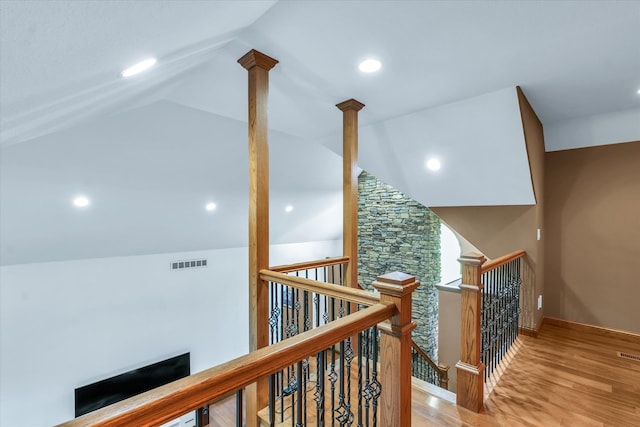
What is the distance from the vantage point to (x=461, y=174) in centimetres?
369

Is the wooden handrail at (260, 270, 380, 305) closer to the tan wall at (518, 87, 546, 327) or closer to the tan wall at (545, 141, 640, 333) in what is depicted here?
the tan wall at (518, 87, 546, 327)

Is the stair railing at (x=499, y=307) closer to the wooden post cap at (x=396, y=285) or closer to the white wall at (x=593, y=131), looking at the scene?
the wooden post cap at (x=396, y=285)

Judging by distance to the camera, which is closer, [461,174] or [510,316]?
[510,316]

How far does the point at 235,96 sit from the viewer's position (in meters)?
3.05

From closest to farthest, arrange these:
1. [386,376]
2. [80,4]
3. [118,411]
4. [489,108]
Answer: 1. [118,411]
2. [80,4]
3. [386,376]
4. [489,108]

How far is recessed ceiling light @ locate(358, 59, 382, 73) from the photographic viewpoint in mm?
2377

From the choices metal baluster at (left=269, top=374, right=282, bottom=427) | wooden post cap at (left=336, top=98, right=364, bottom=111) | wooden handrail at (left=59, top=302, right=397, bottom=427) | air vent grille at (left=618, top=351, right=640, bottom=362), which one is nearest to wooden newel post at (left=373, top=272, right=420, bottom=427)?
wooden handrail at (left=59, top=302, right=397, bottom=427)

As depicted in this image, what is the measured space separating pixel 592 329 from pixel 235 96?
15.3 ft

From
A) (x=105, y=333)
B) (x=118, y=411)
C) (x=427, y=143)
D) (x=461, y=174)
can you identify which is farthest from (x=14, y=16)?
(x=105, y=333)

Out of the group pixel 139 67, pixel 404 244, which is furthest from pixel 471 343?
pixel 404 244

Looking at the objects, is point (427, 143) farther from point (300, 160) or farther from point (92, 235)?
point (92, 235)

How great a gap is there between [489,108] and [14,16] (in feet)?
10.9

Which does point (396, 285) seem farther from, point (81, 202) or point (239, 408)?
point (81, 202)

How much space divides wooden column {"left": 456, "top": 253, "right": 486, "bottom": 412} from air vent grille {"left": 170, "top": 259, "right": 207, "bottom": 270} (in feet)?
15.4
